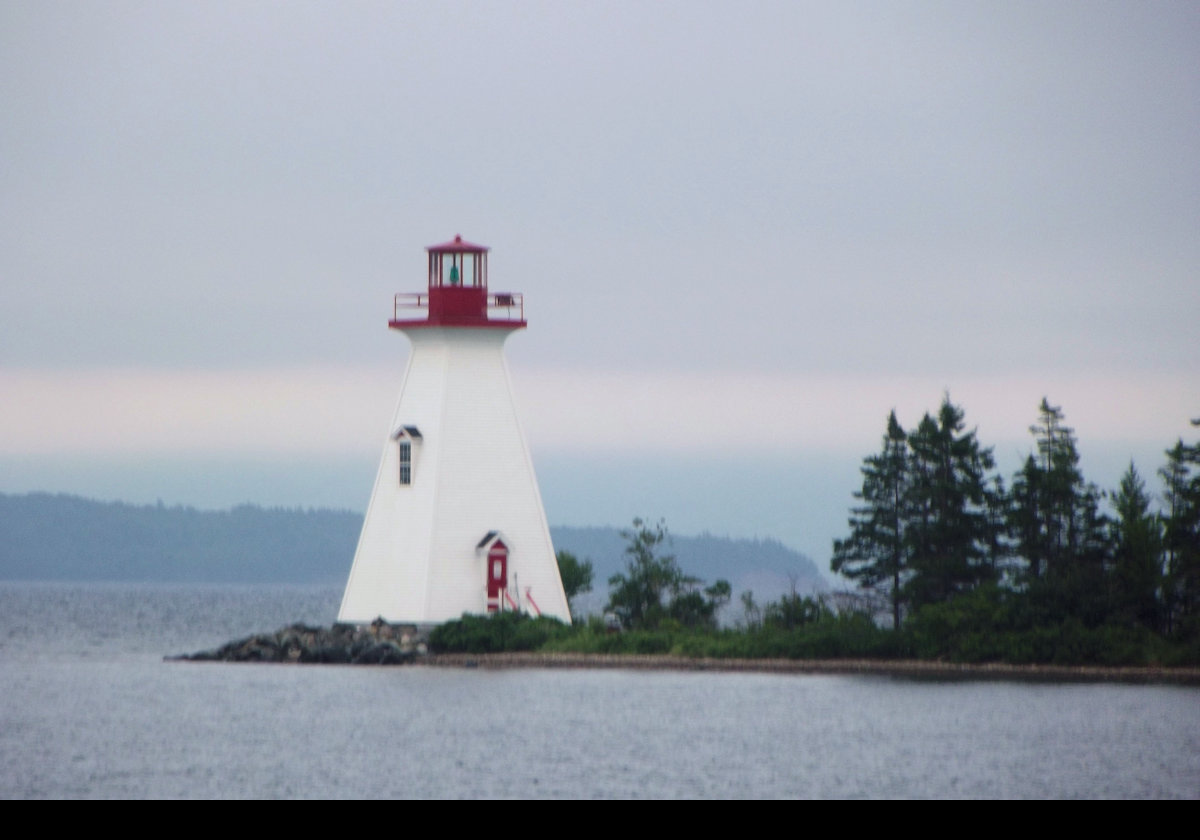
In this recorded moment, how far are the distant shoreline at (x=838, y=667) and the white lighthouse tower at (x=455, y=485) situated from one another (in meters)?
1.68

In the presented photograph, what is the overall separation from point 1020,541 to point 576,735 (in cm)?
1334

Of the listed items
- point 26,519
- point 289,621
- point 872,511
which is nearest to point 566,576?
point 872,511

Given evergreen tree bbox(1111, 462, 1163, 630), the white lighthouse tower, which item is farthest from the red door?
evergreen tree bbox(1111, 462, 1163, 630)

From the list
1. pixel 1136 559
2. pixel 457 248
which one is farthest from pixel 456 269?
pixel 1136 559

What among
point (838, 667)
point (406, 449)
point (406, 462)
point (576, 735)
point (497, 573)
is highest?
point (406, 449)

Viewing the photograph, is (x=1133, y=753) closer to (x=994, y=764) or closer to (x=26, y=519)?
(x=994, y=764)

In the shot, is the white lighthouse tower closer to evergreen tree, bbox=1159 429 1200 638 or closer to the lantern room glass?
the lantern room glass

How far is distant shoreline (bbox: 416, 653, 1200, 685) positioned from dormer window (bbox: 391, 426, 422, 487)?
12.7 ft

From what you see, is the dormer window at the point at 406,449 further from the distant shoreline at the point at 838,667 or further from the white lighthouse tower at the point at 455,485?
the distant shoreline at the point at 838,667

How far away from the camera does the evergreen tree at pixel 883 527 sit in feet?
132

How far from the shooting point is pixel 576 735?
30438 mm

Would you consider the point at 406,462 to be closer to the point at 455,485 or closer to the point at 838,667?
the point at 455,485

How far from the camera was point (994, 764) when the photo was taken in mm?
27625

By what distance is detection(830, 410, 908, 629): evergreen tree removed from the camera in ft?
132
